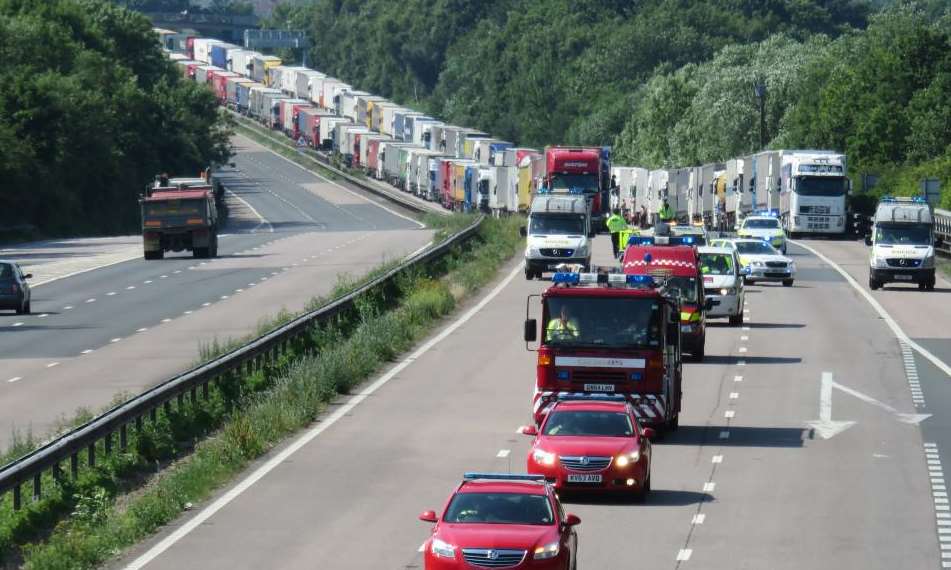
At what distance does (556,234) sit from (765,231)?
13.3 metres

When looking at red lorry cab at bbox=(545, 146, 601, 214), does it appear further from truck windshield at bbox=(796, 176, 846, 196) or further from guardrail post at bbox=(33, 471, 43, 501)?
guardrail post at bbox=(33, 471, 43, 501)

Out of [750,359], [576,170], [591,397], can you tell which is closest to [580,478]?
[591,397]

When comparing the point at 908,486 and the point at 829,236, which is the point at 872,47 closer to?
the point at 829,236

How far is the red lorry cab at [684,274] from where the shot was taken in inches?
1492

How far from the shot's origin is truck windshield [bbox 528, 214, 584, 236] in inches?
2323

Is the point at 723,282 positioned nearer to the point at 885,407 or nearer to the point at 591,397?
the point at 885,407

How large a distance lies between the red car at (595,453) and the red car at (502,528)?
4.63 m

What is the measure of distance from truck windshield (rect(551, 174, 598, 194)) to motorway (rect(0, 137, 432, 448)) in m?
6.13

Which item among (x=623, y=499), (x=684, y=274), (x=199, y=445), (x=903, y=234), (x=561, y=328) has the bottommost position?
(x=199, y=445)

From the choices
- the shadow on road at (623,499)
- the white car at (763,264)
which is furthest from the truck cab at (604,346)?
the white car at (763,264)

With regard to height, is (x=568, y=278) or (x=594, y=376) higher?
(x=568, y=278)

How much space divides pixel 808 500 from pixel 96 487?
883cm

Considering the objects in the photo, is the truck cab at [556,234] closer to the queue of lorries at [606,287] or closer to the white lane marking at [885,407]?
the queue of lorries at [606,287]

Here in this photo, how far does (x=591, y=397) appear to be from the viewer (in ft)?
84.4
